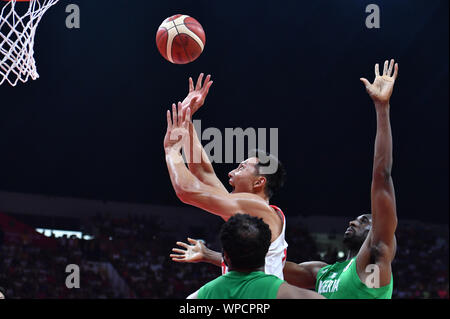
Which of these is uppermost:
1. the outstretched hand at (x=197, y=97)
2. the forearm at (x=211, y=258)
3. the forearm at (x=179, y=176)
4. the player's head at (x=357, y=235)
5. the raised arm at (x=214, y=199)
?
the outstretched hand at (x=197, y=97)

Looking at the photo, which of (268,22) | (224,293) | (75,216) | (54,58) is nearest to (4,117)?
(54,58)

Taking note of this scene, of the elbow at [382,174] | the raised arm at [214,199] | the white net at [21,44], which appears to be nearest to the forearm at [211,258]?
the raised arm at [214,199]

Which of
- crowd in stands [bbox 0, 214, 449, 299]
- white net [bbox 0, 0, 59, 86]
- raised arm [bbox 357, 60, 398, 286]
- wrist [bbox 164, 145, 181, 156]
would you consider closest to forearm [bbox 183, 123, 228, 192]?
wrist [bbox 164, 145, 181, 156]

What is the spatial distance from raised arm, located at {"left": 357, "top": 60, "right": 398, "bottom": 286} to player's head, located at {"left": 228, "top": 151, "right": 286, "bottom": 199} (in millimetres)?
697

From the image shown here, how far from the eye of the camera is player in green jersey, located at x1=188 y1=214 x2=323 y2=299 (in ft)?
6.70

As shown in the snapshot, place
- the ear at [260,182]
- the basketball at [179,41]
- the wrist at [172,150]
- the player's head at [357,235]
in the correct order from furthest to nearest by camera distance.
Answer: the basketball at [179,41], the player's head at [357,235], the ear at [260,182], the wrist at [172,150]

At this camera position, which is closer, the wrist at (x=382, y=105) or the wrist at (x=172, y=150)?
the wrist at (x=382, y=105)

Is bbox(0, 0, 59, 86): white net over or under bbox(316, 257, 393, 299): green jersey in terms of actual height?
over

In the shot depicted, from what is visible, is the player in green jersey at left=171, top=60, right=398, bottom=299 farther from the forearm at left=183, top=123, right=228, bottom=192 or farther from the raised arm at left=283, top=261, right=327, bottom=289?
the forearm at left=183, top=123, right=228, bottom=192

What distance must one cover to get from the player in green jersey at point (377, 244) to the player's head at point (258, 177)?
53cm

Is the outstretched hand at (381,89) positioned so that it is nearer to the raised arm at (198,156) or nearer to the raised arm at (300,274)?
the raised arm at (198,156)

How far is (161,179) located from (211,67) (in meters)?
4.33

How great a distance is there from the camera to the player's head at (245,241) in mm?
2072

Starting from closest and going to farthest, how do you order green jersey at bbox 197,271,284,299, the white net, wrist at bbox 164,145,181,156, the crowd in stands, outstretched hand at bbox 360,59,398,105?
green jersey at bbox 197,271,284,299 < outstretched hand at bbox 360,59,398,105 < wrist at bbox 164,145,181,156 < the white net < the crowd in stands
